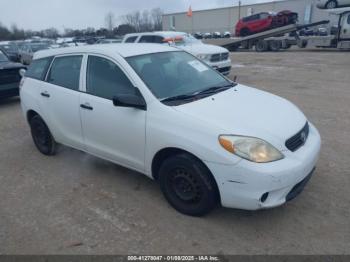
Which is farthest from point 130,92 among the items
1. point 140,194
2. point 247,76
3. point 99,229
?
point 247,76

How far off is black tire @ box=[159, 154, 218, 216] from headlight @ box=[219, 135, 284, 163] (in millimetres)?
347

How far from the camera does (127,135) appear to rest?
11.4ft

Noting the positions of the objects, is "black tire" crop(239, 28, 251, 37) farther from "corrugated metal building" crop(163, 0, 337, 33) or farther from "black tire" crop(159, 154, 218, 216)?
"corrugated metal building" crop(163, 0, 337, 33)

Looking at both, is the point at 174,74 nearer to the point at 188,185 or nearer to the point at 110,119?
the point at 110,119

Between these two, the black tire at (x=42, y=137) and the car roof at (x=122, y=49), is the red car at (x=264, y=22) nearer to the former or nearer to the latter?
the car roof at (x=122, y=49)

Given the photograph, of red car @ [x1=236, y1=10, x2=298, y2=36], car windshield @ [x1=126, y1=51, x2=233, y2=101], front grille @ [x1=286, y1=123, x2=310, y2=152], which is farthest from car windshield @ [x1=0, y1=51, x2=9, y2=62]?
red car @ [x1=236, y1=10, x2=298, y2=36]

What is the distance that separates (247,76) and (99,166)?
8.71m

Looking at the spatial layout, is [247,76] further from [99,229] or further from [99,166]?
[99,229]

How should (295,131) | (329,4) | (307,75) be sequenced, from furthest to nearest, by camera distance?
(329,4) < (307,75) < (295,131)

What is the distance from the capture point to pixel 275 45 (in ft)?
74.8

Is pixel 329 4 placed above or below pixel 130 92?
above

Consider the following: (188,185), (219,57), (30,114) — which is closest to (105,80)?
(188,185)

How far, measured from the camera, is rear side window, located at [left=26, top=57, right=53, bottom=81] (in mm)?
4691

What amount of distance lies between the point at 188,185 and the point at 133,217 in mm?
685
